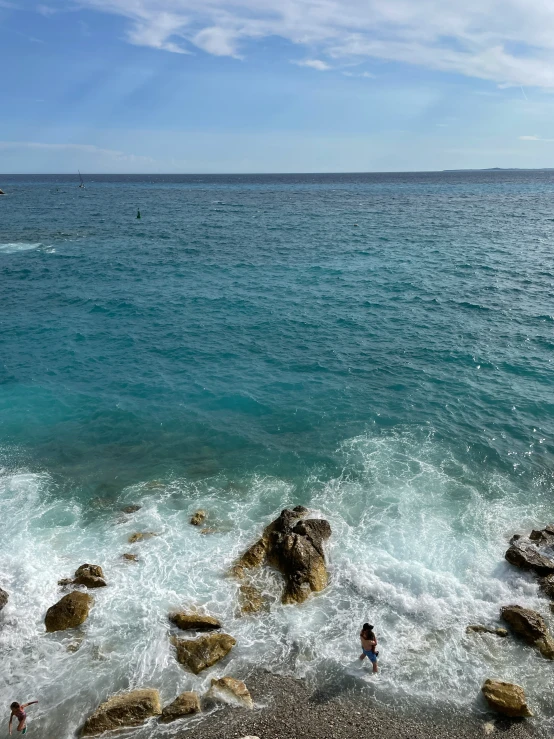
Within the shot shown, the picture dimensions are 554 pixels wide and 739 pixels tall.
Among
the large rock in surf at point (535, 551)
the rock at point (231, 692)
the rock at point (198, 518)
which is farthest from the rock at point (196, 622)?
the large rock in surf at point (535, 551)

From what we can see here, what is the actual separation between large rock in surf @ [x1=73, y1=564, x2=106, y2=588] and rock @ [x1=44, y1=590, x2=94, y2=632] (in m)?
0.90

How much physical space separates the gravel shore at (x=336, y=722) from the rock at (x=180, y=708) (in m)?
0.45

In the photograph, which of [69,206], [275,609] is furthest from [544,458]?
[69,206]

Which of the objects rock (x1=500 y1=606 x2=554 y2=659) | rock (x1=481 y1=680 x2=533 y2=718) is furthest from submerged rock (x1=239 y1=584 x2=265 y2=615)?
rock (x1=500 y1=606 x2=554 y2=659)

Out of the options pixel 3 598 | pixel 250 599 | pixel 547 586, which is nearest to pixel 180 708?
pixel 250 599

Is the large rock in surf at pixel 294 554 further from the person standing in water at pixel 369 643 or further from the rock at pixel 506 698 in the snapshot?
the rock at pixel 506 698

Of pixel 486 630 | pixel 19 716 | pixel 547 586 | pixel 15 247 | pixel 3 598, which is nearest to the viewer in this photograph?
pixel 19 716

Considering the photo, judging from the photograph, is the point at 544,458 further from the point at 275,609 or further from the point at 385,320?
the point at 385,320

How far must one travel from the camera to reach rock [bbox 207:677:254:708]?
15.3 metres

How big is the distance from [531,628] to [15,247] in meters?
81.7

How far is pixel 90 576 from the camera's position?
1973cm

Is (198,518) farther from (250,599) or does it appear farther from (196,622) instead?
(196,622)

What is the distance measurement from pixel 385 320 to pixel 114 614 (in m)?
34.4

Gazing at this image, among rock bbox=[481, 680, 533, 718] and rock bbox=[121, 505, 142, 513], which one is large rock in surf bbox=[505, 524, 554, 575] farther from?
rock bbox=[121, 505, 142, 513]
